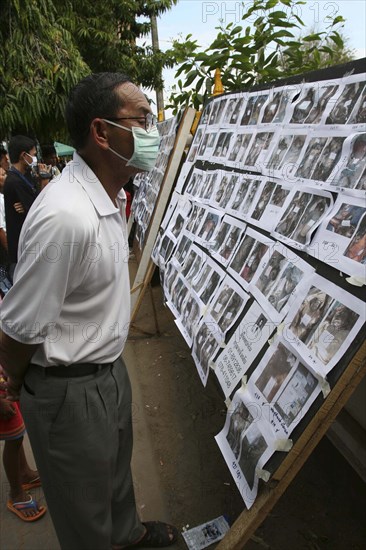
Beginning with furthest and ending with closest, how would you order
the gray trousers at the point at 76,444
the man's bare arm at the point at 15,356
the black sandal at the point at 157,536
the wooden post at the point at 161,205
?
the wooden post at the point at 161,205
the black sandal at the point at 157,536
the gray trousers at the point at 76,444
the man's bare arm at the point at 15,356

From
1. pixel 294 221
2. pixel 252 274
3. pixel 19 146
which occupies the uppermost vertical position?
pixel 294 221

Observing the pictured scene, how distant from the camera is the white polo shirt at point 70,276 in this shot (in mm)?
1017

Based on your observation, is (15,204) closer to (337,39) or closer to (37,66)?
(337,39)

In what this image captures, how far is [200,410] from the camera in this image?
9.17 ft

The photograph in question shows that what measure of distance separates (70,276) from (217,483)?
170 cm

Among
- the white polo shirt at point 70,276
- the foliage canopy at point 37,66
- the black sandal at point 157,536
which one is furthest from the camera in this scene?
the foliage canopy at point 37,66

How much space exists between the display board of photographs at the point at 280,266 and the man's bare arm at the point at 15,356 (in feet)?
2.42

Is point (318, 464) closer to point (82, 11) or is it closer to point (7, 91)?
point (7, 91)

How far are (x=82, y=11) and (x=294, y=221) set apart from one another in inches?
442

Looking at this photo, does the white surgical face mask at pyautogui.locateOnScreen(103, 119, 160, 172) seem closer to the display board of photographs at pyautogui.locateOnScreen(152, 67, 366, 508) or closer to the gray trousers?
the display board of photographs at pyautogui.locateOnScreen(152, 67, 366, 508)

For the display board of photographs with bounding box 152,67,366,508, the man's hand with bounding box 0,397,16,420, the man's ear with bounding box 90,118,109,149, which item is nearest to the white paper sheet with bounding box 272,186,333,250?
the display board of photographs with bounding box 152,67,366,508

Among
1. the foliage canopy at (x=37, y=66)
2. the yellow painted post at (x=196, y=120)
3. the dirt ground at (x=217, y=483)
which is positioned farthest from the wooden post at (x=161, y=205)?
the foliage canopy at (x=37, y=66)

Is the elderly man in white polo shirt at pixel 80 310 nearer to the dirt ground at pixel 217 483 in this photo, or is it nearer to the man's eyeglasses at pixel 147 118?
the man's eyeglasses at pixel 147 118

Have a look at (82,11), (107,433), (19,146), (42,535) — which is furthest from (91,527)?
(82,11)
